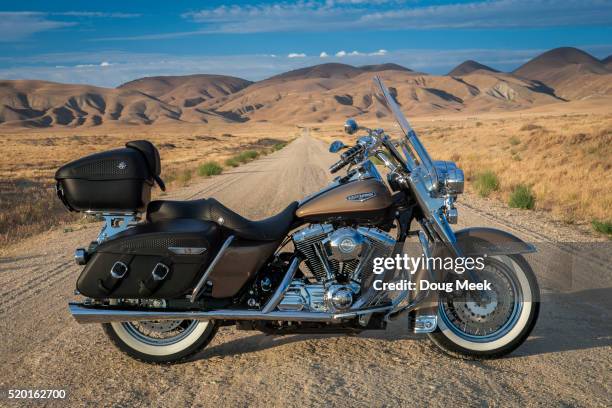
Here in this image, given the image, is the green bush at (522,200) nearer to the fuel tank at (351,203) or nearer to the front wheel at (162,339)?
the fuel tank at (351,203)

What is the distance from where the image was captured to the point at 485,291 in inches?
173

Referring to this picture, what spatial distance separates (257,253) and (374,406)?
4.18ft

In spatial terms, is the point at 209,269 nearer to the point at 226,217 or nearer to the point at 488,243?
the point at 226,217

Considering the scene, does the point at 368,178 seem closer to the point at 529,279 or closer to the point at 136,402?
the point at 529,279

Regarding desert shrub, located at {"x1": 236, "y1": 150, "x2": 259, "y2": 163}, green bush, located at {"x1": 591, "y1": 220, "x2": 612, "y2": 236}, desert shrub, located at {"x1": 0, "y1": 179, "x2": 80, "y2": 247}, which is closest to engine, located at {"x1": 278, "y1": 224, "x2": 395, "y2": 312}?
green bush, located at {"x1": 591, "y1": 220, "x2": 612, "y2": 236}

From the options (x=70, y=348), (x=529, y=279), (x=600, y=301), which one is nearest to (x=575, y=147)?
(x=600, y=301)

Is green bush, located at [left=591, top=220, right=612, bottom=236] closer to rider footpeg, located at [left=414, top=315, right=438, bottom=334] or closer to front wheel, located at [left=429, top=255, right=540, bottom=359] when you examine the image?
front wheel, located at [left=429, top=255, right=540, bottom=359]

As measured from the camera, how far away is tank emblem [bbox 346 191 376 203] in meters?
4.09

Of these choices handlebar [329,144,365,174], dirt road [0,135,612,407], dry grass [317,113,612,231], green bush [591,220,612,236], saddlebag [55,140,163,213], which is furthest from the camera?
dry grass [317,113,612,231]

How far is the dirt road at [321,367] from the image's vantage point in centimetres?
388

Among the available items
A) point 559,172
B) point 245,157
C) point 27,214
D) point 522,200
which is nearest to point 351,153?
point 522,200

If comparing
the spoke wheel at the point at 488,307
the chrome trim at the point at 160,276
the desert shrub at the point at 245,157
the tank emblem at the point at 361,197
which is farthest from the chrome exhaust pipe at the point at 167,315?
→ the desert shrub at the point at 245,157

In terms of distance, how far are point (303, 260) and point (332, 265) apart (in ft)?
0.68

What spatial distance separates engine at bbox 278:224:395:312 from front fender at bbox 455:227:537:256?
570 millimetres
